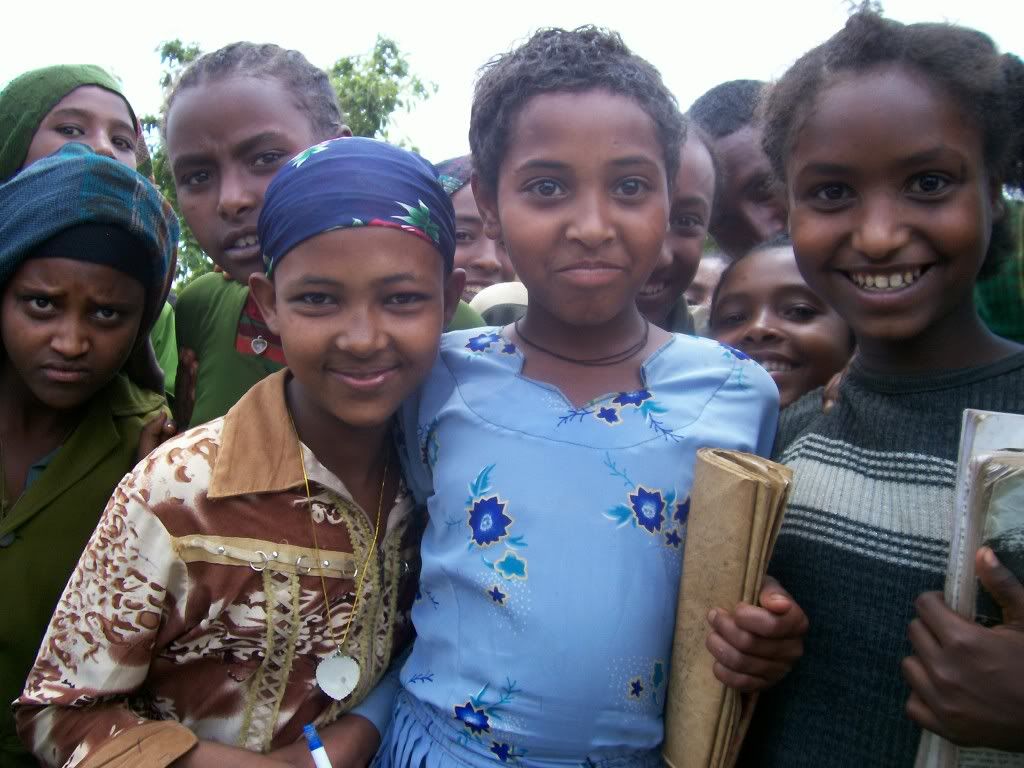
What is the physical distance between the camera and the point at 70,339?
Answer: 76.3 inches

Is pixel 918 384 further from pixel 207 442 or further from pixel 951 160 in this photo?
pixel 207 442

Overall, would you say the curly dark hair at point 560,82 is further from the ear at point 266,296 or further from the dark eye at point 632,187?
the ear at point 266,296

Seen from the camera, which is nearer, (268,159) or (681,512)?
(681,512)

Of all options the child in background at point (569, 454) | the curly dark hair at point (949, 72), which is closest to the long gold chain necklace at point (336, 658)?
the child in background at point (569, 454)

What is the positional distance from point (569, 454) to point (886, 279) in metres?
0.69

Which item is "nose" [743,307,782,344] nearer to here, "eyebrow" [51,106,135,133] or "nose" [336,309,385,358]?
"nose" [336,309,385,358]

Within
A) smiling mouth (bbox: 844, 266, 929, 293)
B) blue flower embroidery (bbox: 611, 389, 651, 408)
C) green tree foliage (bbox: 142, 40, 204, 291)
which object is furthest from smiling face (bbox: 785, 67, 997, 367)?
green tree foliage (bbox: 142, 40, 204, 291)

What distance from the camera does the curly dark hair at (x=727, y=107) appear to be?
10.2 ft

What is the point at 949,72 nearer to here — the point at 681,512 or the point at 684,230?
the point at 681,512

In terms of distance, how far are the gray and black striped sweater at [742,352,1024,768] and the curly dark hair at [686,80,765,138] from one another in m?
1.86

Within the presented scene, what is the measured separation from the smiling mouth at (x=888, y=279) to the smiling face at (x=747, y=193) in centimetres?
154

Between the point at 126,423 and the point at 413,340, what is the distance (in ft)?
3.32

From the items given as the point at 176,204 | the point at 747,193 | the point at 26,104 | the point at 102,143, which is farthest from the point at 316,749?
the point at 176,204

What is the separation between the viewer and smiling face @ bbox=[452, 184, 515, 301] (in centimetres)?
396
